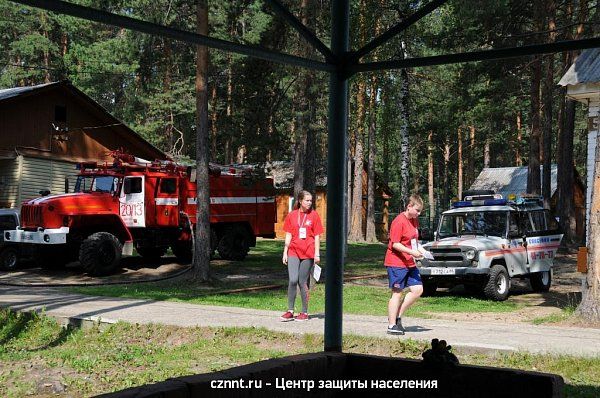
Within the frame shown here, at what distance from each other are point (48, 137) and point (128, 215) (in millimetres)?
10069

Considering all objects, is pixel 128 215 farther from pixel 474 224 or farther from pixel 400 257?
pixel 400 257

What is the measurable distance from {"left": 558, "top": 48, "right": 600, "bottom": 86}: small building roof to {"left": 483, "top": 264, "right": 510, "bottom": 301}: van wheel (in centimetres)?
409

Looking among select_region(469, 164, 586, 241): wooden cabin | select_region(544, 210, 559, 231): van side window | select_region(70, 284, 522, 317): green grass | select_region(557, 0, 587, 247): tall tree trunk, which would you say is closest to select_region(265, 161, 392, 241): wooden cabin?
select_region(469, 164, 586, 241): wooden cabin

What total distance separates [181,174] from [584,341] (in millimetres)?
15961

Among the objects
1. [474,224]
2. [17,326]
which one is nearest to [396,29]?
[17,326]

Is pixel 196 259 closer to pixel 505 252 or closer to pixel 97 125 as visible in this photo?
pixel 505 252

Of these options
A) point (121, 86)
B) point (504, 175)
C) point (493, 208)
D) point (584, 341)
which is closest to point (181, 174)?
point (493, 208)

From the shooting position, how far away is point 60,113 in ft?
100

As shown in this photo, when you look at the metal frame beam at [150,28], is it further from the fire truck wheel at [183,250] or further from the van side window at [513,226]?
the fire truck wheel at [183,250]

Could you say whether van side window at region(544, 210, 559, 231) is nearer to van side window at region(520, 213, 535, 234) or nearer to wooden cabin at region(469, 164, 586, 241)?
van side window at region(520, 213, 535, 234)

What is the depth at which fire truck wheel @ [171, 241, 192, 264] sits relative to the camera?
78.3 feet

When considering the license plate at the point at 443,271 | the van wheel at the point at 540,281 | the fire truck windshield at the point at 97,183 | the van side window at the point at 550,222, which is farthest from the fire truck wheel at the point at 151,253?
the van side window at the point at 550,222

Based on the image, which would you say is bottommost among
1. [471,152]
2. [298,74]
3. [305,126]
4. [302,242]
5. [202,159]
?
[302,242]

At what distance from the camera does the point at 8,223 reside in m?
22.4
